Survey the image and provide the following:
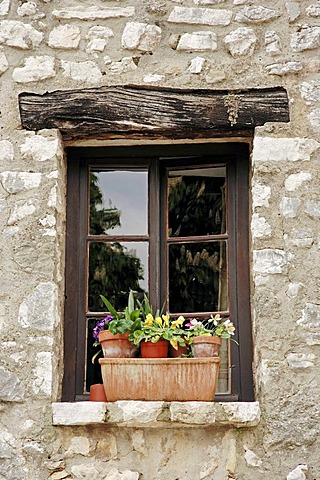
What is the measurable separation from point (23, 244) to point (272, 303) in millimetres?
1148

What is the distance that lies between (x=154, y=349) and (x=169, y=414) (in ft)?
0.96

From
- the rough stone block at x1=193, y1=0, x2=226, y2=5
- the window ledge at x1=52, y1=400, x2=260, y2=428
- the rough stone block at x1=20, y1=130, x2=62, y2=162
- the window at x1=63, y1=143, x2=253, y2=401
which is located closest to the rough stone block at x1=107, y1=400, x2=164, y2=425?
the window ledge at x1=52, y1=400, x2=260, y2=428

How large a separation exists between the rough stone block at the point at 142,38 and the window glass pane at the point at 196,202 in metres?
0.63

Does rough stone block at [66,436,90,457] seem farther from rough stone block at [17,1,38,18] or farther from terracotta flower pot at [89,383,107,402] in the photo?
rough stone block at [17,1,38,18]

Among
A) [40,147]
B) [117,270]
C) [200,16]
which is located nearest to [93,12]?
[200,16]

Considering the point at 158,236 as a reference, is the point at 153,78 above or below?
above

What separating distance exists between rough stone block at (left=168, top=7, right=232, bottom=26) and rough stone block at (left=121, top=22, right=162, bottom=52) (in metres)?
0.11

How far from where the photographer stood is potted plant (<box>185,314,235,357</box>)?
391cm

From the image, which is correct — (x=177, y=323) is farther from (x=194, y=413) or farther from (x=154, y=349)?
(x=194, y=413)

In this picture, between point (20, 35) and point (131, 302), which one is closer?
point (131, 302)

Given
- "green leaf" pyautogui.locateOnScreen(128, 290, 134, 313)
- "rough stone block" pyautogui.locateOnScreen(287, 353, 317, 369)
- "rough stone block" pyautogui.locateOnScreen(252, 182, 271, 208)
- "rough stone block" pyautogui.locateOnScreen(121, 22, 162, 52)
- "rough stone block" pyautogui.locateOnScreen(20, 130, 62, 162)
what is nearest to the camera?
"rough stone block" pyautogui.locateOnScreen(287, 353, 317, 369)

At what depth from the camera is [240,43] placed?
4.29 m

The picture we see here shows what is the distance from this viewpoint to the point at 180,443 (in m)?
3.86

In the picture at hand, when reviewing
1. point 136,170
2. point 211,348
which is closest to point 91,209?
point 136,170
